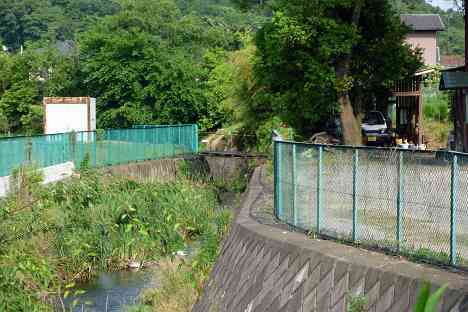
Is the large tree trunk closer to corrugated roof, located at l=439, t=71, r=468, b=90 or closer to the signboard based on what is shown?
corrugated roof, located at l=439, t=71, r=468, b=90

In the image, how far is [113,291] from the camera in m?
17.2

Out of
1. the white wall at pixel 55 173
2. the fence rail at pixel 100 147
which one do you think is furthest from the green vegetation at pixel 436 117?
the white wall at pixel 55 173

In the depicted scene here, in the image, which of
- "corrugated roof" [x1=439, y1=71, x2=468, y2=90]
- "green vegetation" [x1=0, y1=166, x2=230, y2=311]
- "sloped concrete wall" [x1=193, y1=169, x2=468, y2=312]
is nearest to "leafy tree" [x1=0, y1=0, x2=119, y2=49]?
"corrugated roof" [x1=439, y1=71, x2=468, y2=90]

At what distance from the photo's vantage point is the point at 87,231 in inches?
787

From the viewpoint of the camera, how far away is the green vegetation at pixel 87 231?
14148 mm

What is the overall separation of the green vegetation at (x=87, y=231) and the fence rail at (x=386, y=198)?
3299 mm

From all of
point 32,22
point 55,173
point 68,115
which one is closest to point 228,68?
point 68,115

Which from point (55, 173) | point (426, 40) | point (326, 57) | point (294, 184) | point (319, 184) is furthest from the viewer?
point (426, 40)

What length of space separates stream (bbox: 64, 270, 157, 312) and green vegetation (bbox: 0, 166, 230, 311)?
17.2 inches

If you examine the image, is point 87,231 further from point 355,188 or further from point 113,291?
point 355,188

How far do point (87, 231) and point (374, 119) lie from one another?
20167 millimetres

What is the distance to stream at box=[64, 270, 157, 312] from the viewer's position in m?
15.6

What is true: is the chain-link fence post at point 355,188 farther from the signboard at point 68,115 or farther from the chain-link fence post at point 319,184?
the signboard at point 68,115

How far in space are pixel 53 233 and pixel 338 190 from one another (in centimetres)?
1058
